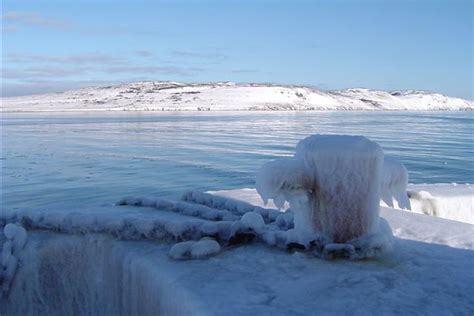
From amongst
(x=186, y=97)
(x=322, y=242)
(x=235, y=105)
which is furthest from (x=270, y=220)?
(x=186, y=97)

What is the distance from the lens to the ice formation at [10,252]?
13.9 feet

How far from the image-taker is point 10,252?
4.33 metres

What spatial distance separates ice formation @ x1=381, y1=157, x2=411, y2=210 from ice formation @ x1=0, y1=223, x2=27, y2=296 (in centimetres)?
329

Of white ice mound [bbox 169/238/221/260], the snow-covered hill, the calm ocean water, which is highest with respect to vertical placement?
the snow-covered hill

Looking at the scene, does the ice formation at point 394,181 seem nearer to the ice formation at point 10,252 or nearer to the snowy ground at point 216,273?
the snowy ground at point 216,273

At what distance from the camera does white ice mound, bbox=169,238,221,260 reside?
3682mm

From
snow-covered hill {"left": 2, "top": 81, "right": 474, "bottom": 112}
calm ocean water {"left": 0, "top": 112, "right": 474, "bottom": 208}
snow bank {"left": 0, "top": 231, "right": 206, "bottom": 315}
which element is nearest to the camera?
snow bank {"left": 0, "top": 231, "right": 206, "bottom": 315}

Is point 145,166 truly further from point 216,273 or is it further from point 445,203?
point 216,273

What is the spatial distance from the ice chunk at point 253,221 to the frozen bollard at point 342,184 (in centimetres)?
58

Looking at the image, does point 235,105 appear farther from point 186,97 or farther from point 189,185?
point 189,185

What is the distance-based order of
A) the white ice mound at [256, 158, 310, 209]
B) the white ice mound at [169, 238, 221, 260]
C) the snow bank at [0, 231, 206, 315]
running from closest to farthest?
the white ice mound at [256, 158, 310, 209]
the white ice mound at [169, 238, 221, 260]
the snow bank at [0, 231, 206, 315]

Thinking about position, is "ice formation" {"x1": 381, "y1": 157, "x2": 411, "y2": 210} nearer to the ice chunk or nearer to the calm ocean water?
the ice chunk

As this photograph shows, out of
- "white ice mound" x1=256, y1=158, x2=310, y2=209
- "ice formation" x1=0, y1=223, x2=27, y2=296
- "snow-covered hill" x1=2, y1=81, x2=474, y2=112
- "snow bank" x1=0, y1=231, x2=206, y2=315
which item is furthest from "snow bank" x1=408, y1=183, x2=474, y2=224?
"snow-covered hill" x1=2, y1=81, x2=474, y2=112

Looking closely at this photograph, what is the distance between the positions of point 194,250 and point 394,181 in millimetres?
1693
